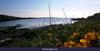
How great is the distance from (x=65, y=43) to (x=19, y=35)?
31 centimetres

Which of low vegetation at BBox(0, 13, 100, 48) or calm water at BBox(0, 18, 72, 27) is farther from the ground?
calm water at BBox(0, 18, 72, 27)

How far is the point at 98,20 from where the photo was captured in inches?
135

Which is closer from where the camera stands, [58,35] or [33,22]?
[33,22]

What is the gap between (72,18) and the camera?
3428mm

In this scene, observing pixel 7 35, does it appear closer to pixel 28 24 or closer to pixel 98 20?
pixel 28 24

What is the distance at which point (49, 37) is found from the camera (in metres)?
3.46

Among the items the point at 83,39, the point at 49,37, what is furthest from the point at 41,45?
the point at 83,39

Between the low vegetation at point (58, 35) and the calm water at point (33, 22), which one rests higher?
the calm water at point (33, 22)

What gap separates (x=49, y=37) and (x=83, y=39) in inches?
10.9

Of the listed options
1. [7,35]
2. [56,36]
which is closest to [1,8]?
[7,35]

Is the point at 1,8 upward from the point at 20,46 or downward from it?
upward

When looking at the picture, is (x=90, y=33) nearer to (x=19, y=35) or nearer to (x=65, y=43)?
(x=65, y=43)

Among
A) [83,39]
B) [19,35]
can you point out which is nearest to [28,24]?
[19,35]

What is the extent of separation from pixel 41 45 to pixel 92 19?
362 mm
